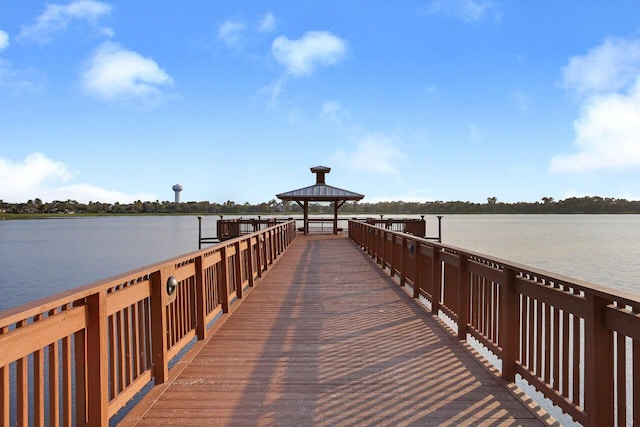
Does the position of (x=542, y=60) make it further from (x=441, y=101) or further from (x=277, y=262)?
(x=277, y=262)

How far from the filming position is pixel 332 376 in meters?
3.80

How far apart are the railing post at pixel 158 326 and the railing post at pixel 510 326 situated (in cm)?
285

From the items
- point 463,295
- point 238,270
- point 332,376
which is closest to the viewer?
point 332,376

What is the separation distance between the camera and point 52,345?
92.4 inches

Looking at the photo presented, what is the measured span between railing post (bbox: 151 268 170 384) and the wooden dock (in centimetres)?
15

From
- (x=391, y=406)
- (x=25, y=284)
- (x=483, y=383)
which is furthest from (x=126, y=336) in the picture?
(x=25, y=284)

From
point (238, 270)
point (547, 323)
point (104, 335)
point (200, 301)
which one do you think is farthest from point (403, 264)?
point (104, 335)

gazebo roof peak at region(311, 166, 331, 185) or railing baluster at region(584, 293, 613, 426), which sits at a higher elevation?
gazebo roof peak at region(311, 166, 331, 185)

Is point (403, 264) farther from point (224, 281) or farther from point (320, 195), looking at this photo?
point (320, 195)

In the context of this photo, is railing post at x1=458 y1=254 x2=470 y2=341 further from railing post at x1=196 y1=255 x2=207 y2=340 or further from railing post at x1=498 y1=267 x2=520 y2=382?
railing post at x1=196 y1=255 x2=207 y2=340

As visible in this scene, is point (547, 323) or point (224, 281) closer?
point (547, 323)

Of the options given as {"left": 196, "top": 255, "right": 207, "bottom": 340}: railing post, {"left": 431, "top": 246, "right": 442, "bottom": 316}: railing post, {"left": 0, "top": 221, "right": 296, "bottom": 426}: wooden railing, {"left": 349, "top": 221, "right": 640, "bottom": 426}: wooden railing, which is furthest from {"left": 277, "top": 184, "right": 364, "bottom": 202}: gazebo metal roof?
{"left": 196, "top": 255, "right": 207, "bottom": 340}: railing post

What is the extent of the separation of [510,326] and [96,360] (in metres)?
3.11

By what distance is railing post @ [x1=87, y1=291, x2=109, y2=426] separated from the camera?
263 centimetres
